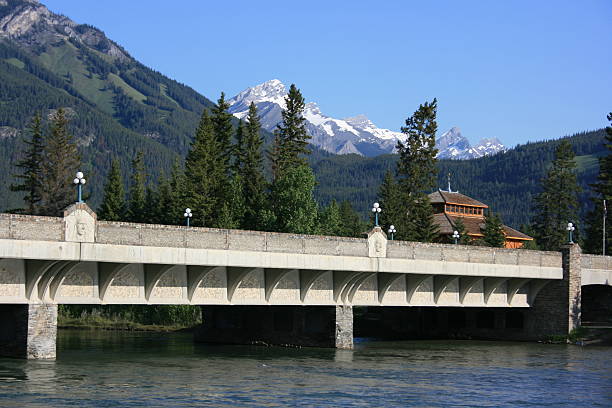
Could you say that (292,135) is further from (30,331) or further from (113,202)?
(30,331)

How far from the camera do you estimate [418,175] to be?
306ft

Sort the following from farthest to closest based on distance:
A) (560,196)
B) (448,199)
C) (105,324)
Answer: (448,199) → (560,196) → (105,324)

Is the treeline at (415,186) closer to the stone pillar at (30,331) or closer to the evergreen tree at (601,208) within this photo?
the evergreen tree at (601,208)

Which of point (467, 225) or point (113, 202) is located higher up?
point (113, 202)

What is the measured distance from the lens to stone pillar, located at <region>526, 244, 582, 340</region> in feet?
207

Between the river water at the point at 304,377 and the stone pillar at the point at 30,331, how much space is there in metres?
0.86

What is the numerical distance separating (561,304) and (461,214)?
189 ft

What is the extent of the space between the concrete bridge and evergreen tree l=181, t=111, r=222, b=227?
2549cm

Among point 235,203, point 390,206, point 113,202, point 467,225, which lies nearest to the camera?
point 235,203

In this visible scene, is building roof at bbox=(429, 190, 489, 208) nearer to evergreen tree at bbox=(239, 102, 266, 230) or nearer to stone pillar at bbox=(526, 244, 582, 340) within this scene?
evergreen tree at bbox=(239, 102, 266, 230)

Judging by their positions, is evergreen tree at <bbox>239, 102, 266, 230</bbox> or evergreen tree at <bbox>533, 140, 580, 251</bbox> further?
evergreen tree at <bbox>533, 140, 580, 251</bbox>

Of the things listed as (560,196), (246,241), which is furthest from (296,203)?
(560,196)

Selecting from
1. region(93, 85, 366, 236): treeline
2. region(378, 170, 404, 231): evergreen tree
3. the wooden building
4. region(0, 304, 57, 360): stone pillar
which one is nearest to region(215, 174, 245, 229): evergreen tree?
region(93, 85, 366, 236): treeline

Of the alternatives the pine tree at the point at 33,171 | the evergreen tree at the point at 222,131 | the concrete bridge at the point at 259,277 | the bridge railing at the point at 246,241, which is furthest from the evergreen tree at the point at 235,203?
the bridge railing at the point at 246,241
